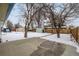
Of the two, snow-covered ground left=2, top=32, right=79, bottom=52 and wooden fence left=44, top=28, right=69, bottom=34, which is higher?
wooden fence left=44, top=28, right=69, bottom=34

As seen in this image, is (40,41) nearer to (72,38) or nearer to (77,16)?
(72,38)

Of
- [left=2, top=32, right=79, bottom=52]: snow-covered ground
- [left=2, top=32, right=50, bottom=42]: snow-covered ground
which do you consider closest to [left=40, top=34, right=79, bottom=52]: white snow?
[left=2, top=32, right=79, bottom=52]: snow-covered ground

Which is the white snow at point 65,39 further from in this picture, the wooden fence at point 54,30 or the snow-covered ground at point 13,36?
the snow-covered ground at point 13,36

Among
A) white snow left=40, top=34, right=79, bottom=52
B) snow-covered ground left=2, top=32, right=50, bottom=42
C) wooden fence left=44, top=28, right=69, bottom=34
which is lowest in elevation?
white snow left=40, top=34, right=79, bottom=52

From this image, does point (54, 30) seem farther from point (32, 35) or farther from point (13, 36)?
point (13, 36)

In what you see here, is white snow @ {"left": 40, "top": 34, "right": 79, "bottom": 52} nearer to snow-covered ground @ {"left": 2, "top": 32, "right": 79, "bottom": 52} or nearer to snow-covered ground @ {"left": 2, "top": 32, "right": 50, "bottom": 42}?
snow-covered ground @ {"left": 2, "top": 32, "right": 79, "bottom": 52}

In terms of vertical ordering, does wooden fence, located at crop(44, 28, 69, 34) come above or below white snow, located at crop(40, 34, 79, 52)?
above

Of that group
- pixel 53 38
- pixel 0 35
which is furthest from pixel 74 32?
pixel 0 35

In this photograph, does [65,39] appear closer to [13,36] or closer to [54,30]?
[54,30]

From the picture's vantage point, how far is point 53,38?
5.26 feet

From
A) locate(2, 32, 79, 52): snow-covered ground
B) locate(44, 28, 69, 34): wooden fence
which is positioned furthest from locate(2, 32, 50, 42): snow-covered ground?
locate(44, 28, 69, 34): wooden fence

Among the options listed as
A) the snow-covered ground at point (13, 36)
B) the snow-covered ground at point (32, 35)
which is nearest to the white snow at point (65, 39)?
the snow-covered ground at point (32, 35)

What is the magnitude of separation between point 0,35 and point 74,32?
72 cm

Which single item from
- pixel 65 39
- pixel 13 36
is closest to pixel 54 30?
pixel 65 39
